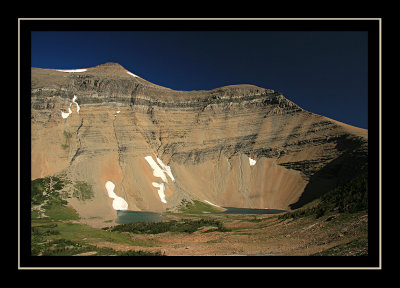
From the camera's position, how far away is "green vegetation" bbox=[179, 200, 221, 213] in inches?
2013

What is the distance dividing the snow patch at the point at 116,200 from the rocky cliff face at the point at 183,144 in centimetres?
83

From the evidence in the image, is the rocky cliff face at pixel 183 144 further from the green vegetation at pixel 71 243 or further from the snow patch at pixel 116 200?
the green vegetation at pixel 71 243

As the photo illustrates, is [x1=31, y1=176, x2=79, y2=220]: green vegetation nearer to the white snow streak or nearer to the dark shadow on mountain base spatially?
the white snow streak

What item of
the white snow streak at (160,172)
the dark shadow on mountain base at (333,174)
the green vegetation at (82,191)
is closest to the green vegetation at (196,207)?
the white snow streak at (160,172)

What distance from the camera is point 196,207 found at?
53000 mm

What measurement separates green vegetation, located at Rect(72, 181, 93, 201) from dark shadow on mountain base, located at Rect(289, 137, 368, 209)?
3610 cm

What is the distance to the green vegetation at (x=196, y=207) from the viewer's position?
5112 cm

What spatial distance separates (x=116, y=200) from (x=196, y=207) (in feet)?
47.7

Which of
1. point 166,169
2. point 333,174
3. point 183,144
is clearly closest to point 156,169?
point 166,169

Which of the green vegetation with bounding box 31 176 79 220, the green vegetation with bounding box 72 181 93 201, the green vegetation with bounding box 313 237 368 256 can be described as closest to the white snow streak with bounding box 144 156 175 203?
the green vegetation with bounding box 72 181 93 201

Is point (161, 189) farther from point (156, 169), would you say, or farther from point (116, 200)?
point (116, 200)
